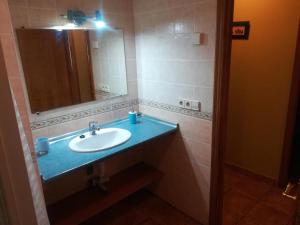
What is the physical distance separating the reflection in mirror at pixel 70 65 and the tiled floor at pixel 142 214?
1.11m

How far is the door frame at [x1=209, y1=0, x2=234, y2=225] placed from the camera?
4.97 feet

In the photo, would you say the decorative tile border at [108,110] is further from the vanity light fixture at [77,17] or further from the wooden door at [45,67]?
the vanity light fixture at [77,17]

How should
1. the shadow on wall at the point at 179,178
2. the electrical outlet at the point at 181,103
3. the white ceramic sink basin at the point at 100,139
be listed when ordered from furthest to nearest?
the shadow on wall at the point at 179,178
the electrical outlet at the point at 181,103
the white ceramic sink basin at the point at 100,139

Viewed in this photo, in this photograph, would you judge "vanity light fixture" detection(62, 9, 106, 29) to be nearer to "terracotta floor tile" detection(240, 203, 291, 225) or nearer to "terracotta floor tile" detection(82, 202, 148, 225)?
"terracotta floor tile" detection(82, 202, 148, 225)

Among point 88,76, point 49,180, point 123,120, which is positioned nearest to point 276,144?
point 123,120

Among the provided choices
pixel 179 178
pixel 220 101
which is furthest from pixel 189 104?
pixel 179 178

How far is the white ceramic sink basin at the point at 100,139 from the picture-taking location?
1812 mm

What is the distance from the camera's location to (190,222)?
2.11 metres

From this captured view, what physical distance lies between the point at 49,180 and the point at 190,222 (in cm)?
136

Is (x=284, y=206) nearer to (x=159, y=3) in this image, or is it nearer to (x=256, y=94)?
(x=256, y=94)

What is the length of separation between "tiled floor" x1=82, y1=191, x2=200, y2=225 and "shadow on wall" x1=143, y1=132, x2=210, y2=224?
0.08 meters

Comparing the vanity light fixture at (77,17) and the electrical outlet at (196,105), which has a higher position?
the vanity light fixture at (77,17)

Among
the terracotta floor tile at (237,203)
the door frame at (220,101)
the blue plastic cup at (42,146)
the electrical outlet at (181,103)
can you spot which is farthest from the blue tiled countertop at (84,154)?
the terracotta floor tile at (237,203)

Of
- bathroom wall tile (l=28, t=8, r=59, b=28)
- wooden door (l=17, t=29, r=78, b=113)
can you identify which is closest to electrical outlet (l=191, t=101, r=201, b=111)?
wooden door (l=17, t=29, r=78, b=113)
